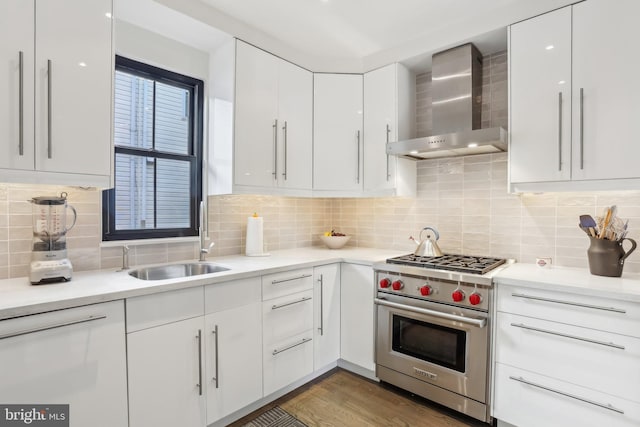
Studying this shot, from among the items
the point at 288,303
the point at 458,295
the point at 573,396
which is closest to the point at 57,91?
the point at 288,303

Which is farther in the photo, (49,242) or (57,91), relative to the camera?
(49,242)

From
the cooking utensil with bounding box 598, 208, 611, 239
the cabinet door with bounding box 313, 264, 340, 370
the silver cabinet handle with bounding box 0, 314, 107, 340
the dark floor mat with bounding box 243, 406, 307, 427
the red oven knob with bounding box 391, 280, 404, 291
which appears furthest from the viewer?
the cabinet door with bounding box 313, 264, 340, 370

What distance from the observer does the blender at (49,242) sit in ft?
5.31

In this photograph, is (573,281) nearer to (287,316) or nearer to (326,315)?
(326,315)

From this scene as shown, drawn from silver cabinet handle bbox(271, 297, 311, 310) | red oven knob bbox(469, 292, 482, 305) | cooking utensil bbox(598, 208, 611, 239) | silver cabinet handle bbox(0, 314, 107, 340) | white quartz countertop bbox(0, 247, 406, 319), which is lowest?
silver cabinet handle bbox(271, 297, 311, 310)

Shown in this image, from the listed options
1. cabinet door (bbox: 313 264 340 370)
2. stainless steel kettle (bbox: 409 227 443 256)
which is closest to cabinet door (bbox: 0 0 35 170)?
cabinet door (bbox: 313 264 340 370)

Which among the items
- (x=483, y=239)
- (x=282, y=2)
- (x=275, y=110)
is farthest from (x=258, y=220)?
(x=483, y=239)

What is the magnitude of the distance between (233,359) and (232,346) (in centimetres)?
8

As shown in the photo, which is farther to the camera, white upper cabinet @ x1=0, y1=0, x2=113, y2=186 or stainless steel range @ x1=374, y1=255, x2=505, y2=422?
stainless steel range @ x1=374, y1=255, x2=505, y2=422

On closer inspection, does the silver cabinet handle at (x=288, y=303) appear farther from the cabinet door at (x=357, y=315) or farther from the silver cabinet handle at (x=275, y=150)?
the silver cabinet handle at (x=275, y=150)

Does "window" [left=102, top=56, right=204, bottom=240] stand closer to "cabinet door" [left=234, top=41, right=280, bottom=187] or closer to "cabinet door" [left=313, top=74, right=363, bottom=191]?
"cabinet door" [left=234, top=41, right=280, bottom=187]

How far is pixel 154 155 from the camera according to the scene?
233 cm

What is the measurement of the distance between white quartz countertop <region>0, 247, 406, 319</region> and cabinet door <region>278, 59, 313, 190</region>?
0.68 m

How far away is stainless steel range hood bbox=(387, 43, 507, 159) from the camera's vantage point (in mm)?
2365
